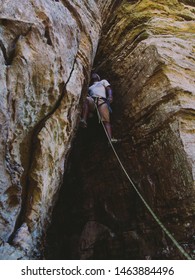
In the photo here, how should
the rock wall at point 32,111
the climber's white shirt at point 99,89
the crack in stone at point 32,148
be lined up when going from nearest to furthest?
the rock wall at point 32,111 → the crack in stone at point 32,148 → the climber's white shirt at point 99,89

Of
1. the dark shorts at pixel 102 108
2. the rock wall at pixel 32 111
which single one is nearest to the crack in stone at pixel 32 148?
the rock wall at pixel 32 111

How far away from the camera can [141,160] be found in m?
8.23

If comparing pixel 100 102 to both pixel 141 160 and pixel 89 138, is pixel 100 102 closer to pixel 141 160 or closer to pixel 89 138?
pixel 89 138

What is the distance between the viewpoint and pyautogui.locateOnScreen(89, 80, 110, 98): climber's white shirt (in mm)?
9711

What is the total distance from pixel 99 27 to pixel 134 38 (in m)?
1.47

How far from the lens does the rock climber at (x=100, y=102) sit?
9.18m

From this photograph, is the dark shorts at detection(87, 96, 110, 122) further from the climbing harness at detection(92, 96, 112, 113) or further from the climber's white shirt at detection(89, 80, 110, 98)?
the climber's white shirt at detection(89, 80, 110, 98)

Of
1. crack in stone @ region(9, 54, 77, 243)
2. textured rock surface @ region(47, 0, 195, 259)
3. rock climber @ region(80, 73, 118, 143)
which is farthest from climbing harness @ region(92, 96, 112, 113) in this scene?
crack in stone @ region(9, 54, 77, 243)

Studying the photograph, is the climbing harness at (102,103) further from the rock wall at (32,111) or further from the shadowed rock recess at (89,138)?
the rock wall at (32,111)

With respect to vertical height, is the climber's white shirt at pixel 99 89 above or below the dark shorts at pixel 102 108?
above

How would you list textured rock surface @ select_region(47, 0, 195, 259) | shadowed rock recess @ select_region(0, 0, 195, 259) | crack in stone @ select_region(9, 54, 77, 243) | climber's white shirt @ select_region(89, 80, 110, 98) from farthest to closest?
climber's white shirt @ select_region(89, 80, 110, 98), textured rock surface @ select_region(47, 0, 195, 259), shadowed rock recess @ select_region(0, 0, 195, 259), crack in stone @ select_region(9, 54, 77, 243)

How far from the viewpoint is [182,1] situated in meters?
13.6

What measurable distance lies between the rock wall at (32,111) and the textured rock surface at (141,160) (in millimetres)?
1689

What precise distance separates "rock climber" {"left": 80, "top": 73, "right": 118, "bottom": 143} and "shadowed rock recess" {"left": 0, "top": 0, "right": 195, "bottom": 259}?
281 millimetres
